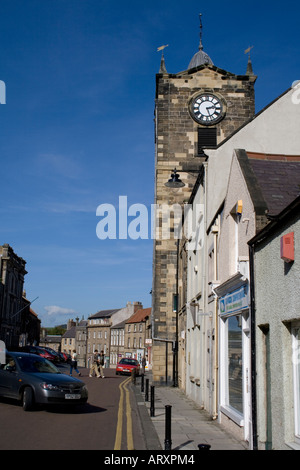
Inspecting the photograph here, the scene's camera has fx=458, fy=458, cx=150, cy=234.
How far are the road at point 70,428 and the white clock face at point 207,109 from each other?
20.6m

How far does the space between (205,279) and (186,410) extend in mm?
4207

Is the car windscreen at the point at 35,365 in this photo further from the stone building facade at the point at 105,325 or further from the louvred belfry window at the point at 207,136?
the stone building facade at the point at 105,325

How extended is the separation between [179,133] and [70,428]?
22.5 meters

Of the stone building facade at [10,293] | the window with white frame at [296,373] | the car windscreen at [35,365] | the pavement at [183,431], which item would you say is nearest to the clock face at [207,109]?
the pavement at [183,431]

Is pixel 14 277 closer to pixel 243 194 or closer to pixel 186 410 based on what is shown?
pixel 186 410

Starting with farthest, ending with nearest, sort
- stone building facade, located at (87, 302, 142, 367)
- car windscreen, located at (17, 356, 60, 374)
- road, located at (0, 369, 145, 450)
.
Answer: stone building facade, located at (87, 302, 142, 367)
car windscreen, located at (17, 356, 60, 374)
road, located at (0, 369, 145, 450)

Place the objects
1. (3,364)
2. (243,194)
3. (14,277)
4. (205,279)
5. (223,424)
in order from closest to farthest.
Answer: (243,194) → (223,424) → (3,364) → (205,279) → (14,277)

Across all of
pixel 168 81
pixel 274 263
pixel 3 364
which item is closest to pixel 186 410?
pixel 3 364

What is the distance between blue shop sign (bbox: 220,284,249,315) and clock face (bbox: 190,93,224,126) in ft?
66.3

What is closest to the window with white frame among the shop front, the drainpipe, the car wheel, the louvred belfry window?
the drainpipe

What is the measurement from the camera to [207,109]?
1182 inches

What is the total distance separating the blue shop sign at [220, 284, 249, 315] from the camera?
8.99 meters

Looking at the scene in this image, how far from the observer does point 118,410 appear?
13.8m

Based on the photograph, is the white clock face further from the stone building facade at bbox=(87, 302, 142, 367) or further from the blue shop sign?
the stone building facade at bbox=(87, 302, 142, 367)
